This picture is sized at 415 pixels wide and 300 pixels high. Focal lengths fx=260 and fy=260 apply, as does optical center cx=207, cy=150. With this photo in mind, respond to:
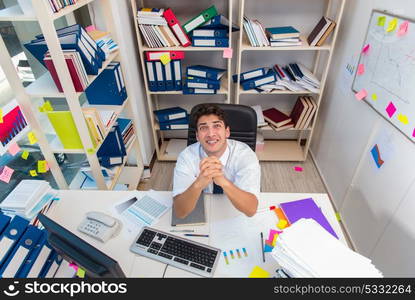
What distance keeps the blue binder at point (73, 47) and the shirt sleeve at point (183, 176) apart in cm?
86

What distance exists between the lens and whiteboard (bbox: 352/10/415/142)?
156 centimetres

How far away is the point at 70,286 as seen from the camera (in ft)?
2.91

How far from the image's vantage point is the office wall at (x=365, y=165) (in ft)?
5.22

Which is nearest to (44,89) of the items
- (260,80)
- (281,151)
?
(260,80)

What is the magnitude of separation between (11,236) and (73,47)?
1074 mm

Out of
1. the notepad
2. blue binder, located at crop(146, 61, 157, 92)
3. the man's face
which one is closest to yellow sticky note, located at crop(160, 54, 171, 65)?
blue binder, located at crop(146, 61, 157, 92)

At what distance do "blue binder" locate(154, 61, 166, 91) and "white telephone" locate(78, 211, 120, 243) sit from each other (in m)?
1.53

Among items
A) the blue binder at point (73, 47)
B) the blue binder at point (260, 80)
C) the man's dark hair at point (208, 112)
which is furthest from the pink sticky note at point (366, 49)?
the blue binder at point (73, 47)

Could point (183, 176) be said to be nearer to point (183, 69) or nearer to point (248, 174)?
point (248, 174)

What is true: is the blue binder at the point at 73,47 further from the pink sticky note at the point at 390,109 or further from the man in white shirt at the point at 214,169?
the pink sticky note at the point at 390,109

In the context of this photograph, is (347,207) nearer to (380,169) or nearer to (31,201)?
(380,169)

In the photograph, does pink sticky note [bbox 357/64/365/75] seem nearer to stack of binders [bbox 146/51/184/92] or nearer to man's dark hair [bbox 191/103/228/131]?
man's dark hair [bbox 191/103/228/131]

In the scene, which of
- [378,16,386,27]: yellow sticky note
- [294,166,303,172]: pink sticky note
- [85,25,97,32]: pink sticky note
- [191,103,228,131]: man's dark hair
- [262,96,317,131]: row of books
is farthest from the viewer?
[294,166,303,172]: pink sticky note

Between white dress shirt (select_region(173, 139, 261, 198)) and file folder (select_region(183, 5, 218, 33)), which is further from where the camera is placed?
file folder (select_region(183, 5, 218, 33))
